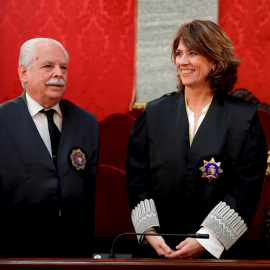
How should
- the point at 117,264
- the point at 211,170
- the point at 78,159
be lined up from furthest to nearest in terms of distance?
the point at 78,159 → the point at 211,170 → the point at 117,264

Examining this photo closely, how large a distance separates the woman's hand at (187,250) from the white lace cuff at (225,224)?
0.09m

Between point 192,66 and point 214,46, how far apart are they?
0.12m

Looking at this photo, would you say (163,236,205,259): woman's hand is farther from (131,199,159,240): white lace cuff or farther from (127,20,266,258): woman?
(131,199,159,240): white lace cuff

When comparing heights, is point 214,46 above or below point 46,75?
above

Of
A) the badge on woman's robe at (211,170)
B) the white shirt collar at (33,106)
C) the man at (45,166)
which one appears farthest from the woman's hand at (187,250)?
the white shirt collar at (33,106)

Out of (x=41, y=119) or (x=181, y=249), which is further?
(x=41, y=119)

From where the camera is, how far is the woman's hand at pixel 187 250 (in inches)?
72.7

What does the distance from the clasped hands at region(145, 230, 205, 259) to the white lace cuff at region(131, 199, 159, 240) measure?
0.07m

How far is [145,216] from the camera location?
197cm

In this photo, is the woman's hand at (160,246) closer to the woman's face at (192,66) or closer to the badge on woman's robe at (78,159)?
the badge on woman's robe at (78,159)

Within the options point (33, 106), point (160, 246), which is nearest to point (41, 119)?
point (33, 106)

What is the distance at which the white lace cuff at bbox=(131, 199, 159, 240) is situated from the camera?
196cm

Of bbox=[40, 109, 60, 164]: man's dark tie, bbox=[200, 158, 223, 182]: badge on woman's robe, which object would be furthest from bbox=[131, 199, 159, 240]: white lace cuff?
bbox=[40, 109, 60, 164]: man's dark tie

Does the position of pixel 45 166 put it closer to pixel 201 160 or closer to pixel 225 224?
pixel 201 160
